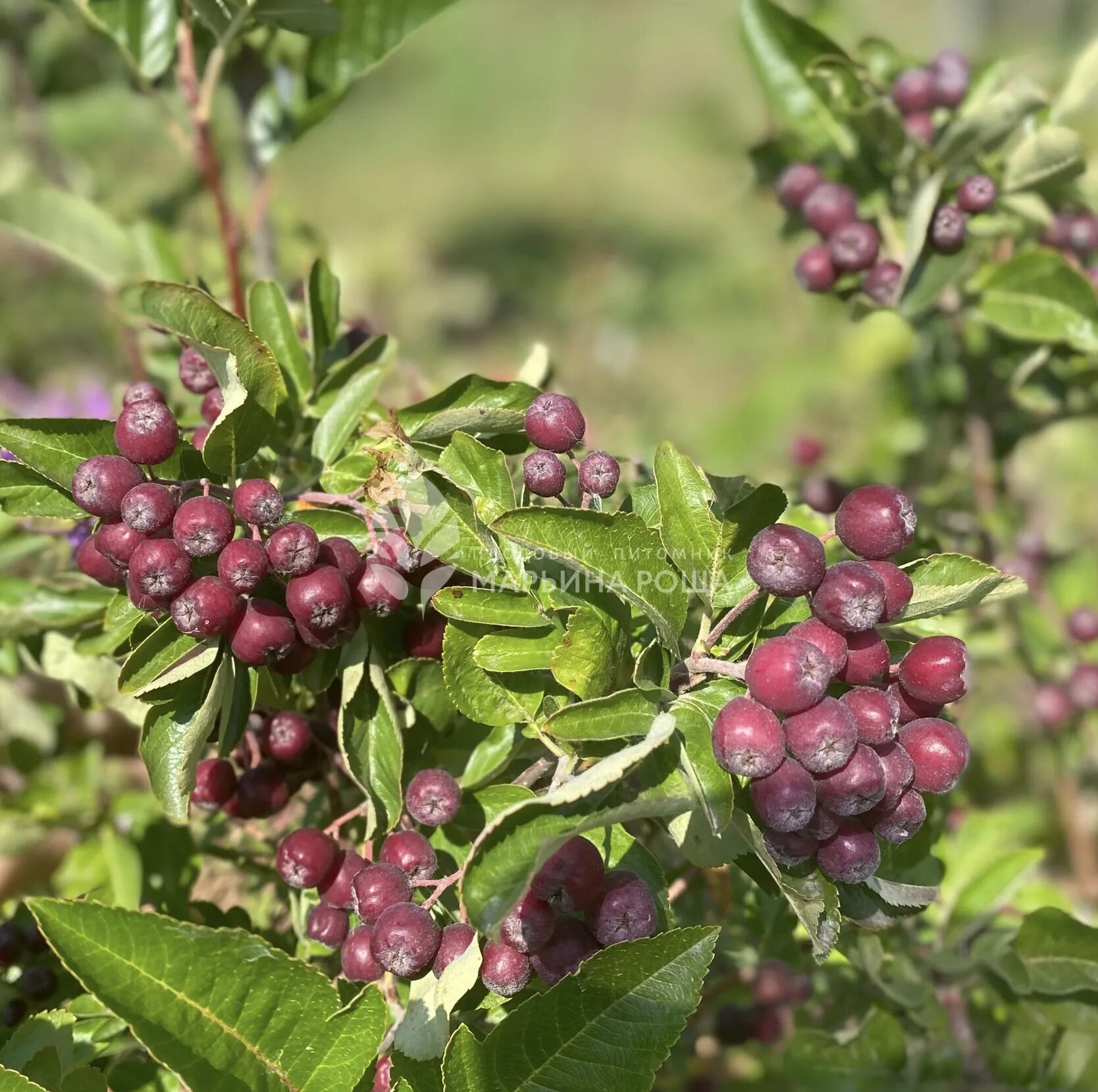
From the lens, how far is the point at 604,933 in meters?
1.01


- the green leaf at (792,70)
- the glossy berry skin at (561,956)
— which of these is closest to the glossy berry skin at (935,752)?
the glossy berry skin at (561,956)

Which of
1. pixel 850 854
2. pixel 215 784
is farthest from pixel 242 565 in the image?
pixel 850 854

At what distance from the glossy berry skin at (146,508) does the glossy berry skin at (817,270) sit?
1192 millimetres

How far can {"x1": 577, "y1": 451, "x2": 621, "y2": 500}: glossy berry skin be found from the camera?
1144 millimetres

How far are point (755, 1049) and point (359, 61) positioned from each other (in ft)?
6.30

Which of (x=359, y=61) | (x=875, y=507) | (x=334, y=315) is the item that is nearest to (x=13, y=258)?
(x=359, y=61)

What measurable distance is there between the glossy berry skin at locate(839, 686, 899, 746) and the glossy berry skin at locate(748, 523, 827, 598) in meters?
0.11

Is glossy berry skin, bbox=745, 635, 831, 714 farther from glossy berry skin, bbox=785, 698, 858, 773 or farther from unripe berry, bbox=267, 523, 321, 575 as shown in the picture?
unripe berry, bbox=267, 523, 321, 575

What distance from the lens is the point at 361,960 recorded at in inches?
44.2

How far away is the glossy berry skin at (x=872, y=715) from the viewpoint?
983 mm

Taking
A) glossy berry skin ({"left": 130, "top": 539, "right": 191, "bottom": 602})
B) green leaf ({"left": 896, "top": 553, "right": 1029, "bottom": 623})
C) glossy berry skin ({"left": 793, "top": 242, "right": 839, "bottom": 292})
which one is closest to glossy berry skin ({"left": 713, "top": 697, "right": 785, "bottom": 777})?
green leaf ({"left": 896, "top": 553, "right": 1029, "bottom": 623})

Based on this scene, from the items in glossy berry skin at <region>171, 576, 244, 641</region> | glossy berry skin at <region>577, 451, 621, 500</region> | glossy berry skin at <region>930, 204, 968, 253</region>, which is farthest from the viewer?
glossy berry skin at <region>930, 204, 968, 253</region>

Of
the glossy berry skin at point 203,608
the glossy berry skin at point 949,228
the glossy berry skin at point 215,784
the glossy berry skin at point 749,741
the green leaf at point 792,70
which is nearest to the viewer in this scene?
the glossy berry skin at point 749,741

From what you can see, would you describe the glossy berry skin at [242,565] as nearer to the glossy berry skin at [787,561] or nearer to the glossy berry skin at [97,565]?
the glossy berry skin at [97,565]
